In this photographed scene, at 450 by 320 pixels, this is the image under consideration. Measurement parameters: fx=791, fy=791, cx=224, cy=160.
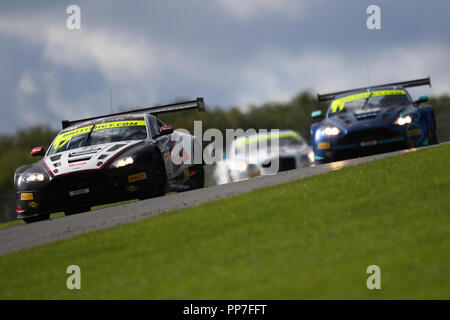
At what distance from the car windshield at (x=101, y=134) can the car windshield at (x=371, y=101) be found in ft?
17.4

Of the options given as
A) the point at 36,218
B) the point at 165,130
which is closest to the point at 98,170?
the point at 36,218

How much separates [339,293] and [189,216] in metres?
3.95

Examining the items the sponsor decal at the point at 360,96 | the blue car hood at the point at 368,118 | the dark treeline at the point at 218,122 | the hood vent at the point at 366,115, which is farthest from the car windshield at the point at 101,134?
the dark treeline at the point at 218,122

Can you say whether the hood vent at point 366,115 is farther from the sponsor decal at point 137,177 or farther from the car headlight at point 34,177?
the car headlight at point 34,177

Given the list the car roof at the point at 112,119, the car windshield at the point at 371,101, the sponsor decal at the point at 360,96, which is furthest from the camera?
the sponsor decal at the point at 360,96

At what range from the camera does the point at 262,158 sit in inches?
765

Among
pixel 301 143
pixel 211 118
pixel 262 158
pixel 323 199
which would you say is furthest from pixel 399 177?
pixel 211 118

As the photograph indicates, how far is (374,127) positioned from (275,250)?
31.0 ft

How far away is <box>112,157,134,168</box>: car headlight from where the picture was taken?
40.5 ft

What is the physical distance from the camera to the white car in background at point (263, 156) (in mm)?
19172

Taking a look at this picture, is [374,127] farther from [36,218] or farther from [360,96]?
[36,218]

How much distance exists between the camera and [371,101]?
17.2 meters
